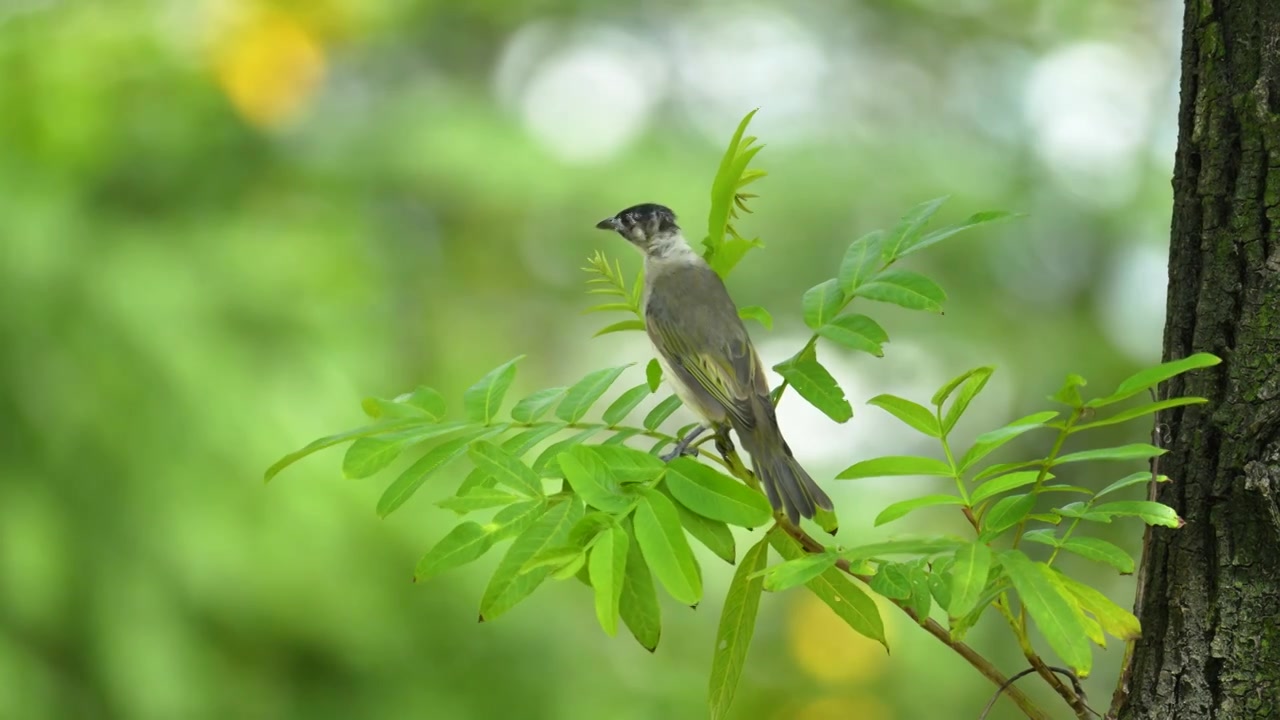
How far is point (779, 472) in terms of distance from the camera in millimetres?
1243

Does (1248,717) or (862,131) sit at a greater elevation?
(862,131)

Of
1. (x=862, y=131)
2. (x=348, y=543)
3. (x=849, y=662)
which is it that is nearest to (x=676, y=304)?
(x=348, y=543)

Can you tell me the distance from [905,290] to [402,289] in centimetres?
309

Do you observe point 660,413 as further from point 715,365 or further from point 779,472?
point 715,365

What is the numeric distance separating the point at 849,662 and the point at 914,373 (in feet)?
3.48

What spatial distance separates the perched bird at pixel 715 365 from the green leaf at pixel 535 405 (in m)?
0.18

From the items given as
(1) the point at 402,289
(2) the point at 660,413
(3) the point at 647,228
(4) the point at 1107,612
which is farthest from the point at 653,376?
(1) the point at 402,289

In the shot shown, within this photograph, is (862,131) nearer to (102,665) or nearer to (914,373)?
(914,373)

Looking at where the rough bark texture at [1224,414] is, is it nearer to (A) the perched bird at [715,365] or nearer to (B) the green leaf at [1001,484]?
(B) the green leaf at [1001,484]

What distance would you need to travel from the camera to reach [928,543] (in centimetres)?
80

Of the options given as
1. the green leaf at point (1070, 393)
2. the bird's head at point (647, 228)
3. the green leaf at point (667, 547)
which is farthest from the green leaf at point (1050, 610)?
the bird's head at point (647, 228)

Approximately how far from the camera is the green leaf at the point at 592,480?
2.68 feet

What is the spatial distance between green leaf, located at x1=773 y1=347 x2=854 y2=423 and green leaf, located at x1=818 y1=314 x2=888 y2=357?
0.02m

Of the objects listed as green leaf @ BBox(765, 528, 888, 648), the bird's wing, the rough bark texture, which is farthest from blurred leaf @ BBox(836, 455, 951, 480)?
the bird's wing
